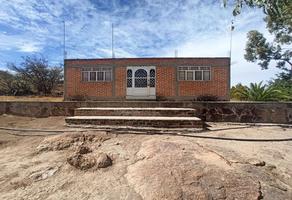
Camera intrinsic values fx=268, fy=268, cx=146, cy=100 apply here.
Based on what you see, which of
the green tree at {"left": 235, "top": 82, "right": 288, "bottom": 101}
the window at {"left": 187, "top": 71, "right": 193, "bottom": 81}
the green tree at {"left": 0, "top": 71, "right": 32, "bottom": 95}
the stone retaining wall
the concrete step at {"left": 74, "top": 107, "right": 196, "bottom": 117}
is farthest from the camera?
the green tree at {"left": 0, "top": 71, "right": 32, "bottom": 95}

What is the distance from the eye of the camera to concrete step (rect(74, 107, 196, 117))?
8789 mm

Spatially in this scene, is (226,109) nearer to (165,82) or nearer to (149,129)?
(149,129)

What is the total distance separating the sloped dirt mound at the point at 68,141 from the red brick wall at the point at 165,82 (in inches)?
453

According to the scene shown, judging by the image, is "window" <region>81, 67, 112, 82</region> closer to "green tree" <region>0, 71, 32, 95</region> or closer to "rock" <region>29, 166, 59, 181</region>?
"green tree" <region>0, 71, 32, 95</region>

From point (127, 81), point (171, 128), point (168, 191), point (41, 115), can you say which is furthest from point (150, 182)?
point (127, 81)

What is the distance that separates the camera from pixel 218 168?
174 inches

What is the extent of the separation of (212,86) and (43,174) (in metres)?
14.5

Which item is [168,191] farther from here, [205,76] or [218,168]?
[205,76]

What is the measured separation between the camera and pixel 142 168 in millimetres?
4551

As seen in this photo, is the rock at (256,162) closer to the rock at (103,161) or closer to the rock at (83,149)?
the rock at (103,161)

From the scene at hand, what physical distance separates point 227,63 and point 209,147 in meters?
12.8

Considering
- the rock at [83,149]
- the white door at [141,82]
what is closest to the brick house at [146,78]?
the white door at [141,82]

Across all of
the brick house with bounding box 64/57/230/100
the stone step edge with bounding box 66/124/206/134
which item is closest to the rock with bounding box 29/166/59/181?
the stone step edge with bounding box 66/124/206/134

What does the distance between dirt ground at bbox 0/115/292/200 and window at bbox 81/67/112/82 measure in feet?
38.6
